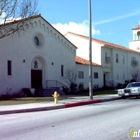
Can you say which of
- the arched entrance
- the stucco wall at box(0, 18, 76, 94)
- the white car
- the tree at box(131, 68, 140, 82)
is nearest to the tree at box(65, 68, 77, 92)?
the stucco wall at box(0, 18, 76, 94)

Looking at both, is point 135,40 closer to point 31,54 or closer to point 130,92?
point 31,54

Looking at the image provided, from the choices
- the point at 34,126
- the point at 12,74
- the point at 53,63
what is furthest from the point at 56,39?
the point at 34,126

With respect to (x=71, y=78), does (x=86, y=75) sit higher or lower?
higher

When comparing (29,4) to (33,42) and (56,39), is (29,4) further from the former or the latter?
(56,39)

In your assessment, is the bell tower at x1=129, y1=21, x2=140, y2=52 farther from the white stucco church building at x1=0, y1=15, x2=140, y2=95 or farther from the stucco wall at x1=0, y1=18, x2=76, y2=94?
the stucco wall at x1=0, y1=18, x2=76, y2=94

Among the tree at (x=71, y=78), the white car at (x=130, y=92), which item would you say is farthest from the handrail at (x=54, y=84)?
the white car at (x=130, y=92)

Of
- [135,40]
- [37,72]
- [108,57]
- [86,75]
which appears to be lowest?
[86,75]

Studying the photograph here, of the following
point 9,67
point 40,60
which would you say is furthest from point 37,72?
point 9,67

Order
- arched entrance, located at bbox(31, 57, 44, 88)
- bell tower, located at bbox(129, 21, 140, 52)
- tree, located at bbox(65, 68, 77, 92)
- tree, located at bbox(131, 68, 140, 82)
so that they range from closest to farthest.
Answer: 1. arched entrance, located at bbox(31, 57, 44, 88)
2. tree, located at bbox(65, 68, 77, 92)
3. tree, located at bbox(131, 68, 140, 82)
4. bell tower, located at bbox(129, 21, 140, 52)

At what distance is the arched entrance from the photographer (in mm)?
27934

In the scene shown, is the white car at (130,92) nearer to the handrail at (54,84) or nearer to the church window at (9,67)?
the handrail at (54,84)

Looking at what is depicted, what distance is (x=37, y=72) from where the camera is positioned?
28.6 meters

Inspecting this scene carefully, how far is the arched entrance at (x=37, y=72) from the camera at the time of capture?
91.6 ft

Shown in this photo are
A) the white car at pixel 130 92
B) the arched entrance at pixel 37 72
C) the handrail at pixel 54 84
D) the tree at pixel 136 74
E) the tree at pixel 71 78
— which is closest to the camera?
the white car at pixel 130 92
